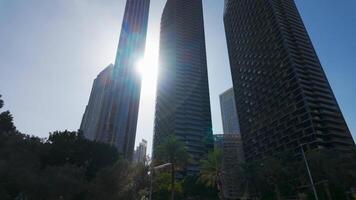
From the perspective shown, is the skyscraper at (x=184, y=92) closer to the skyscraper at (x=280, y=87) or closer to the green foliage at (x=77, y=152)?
the skyscraper at (x=280, y=87)

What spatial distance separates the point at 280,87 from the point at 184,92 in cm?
7505

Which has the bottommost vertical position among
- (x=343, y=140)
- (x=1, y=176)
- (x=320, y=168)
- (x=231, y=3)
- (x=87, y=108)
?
(x=1, y=176)

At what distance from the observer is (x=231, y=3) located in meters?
161

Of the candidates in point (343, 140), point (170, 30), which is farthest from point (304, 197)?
point (170, 30)

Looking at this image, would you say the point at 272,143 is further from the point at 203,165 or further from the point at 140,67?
the point at 140,67

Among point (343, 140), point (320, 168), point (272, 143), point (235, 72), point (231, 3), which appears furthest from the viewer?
point (231, 3)

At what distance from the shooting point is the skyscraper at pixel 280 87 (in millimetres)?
88562

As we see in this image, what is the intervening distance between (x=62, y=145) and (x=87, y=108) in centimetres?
13100

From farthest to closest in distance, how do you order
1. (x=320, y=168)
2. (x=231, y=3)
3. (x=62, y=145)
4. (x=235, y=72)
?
(x=231, y=3) < (x=235, y=72) < (x=320, y=168) < (x=62, y=145)

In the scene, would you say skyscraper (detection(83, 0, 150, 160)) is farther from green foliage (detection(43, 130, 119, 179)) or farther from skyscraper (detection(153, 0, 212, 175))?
green foliage (detection(43, 130, 119, 179))

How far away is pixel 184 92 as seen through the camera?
168m

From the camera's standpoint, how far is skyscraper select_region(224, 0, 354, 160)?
291 ft

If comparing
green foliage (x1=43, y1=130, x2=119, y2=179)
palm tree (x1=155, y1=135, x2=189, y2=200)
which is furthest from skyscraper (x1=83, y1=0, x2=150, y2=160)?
green foliage (x1=43, y1=130, x2=119, y2=179)

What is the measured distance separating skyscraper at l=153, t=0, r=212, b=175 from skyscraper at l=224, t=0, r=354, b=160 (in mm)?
31015
